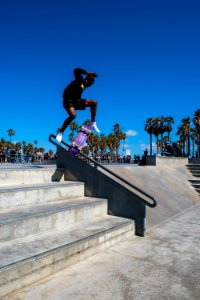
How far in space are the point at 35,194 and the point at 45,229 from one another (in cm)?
95

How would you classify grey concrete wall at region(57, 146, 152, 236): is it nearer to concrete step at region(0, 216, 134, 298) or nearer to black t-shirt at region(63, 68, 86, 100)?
concrete step at region(0, 216, 134, 298)

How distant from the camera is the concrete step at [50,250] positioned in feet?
9.95

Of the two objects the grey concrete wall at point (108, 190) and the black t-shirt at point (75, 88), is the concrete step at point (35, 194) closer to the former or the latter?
the grey concrete wall at point (108, 190)

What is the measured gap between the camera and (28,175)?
616cm

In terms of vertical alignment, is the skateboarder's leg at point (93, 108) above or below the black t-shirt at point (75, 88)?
below

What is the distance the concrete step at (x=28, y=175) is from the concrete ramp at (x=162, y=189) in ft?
6.97

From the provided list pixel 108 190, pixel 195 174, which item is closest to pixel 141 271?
pixel 108 190

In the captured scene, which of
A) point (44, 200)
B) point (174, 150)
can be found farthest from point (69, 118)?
point (174, 150)

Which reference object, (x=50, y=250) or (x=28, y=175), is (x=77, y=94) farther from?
(x=50, y=250)

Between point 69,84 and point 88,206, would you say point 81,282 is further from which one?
point 69,84

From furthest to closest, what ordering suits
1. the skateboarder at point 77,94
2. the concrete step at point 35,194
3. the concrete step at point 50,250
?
the skateboarder at point 77,94 → the concrete step at point 35,194 → the concrete step at point 50,250

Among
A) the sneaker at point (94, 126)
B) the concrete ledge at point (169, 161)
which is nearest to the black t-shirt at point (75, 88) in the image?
the sneaker at point (94, 126)

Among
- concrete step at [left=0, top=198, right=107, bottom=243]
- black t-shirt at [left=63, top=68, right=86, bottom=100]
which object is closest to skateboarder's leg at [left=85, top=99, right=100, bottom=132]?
black t-shirt at [left=63, top=68, right=86, bottom=100]

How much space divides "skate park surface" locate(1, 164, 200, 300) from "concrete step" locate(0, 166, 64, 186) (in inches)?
90.5
